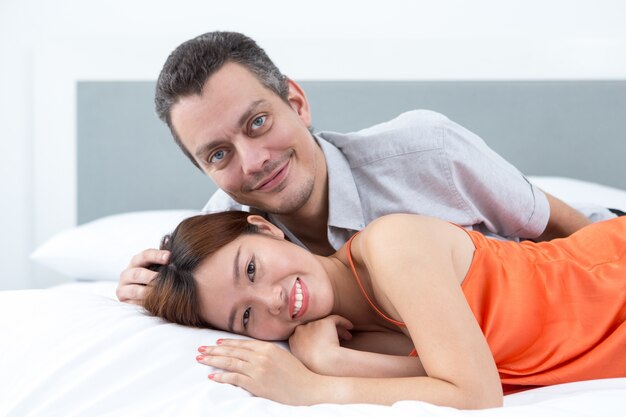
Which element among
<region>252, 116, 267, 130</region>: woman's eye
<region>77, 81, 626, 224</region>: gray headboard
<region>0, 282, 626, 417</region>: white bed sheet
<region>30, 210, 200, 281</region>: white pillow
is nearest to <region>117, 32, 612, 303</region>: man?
<region>252, 116, 267, 130</region>: woman's eye

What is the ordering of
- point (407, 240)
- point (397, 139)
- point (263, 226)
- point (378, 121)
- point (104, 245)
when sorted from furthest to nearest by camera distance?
point (378, 121) → point (104, 245) → point (397, 139) → point (263, 226) → point (407, 240)

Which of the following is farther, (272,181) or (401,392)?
(272,181)

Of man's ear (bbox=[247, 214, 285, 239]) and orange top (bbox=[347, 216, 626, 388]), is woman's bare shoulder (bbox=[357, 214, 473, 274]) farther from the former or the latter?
man's ear (bbox=[247, 214, 285, 239])

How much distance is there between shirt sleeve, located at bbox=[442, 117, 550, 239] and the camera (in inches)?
64.7

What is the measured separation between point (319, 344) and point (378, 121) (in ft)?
5.59

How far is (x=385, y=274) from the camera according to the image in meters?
1.17

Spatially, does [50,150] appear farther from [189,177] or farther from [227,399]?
[227,399]

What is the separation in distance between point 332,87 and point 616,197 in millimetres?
1171

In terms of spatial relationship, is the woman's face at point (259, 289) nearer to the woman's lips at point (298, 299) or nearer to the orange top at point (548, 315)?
the woman's lips at point (298, 299)

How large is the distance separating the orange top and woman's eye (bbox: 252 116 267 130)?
18.9 inches

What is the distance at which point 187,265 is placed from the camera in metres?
1.30

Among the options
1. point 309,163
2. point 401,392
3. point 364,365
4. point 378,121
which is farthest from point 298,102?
point 378,121

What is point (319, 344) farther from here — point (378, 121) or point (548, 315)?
point (378, 121)

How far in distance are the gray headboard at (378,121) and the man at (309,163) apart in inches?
38.8
